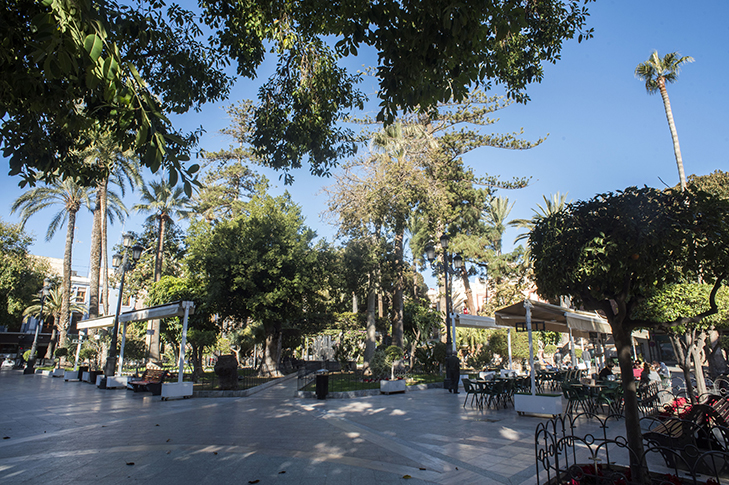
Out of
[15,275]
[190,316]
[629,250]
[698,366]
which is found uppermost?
[15,275]

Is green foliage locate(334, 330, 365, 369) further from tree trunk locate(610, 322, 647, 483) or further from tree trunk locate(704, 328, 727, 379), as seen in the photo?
tree trunk locate(610, 322, 647, 483)

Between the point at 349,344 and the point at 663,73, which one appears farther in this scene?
the point at 349,344

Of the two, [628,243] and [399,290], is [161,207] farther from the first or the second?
[628,243]

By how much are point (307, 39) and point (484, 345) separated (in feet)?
75.2

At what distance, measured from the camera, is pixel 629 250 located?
417 cm

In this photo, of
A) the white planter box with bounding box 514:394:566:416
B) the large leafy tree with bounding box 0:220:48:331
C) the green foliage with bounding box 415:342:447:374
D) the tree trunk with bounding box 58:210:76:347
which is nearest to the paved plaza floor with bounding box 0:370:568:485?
the white planter box with bounding box 514:394:566:416

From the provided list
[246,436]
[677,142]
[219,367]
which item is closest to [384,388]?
[219,367]

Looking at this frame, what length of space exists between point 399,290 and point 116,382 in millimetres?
14614

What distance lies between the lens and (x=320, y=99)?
847 cm

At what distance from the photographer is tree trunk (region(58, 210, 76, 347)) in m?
30.8

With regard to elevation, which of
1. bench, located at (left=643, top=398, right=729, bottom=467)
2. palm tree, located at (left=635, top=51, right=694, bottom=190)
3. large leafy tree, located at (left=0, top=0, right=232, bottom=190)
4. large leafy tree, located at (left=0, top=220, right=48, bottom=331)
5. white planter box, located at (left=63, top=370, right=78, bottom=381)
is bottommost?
white planter box, located at (left=63, top=370, right=78, bottom=381)

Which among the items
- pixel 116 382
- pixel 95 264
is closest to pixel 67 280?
pixel 95 264

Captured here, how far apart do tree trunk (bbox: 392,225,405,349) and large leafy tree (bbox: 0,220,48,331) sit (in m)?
36.1

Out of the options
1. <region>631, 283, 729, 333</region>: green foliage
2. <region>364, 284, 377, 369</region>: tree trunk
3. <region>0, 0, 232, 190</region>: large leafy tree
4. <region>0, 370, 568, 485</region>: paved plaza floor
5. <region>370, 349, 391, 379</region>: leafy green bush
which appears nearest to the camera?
<region>0, 0, 232, 190</region>: large leafy tree
